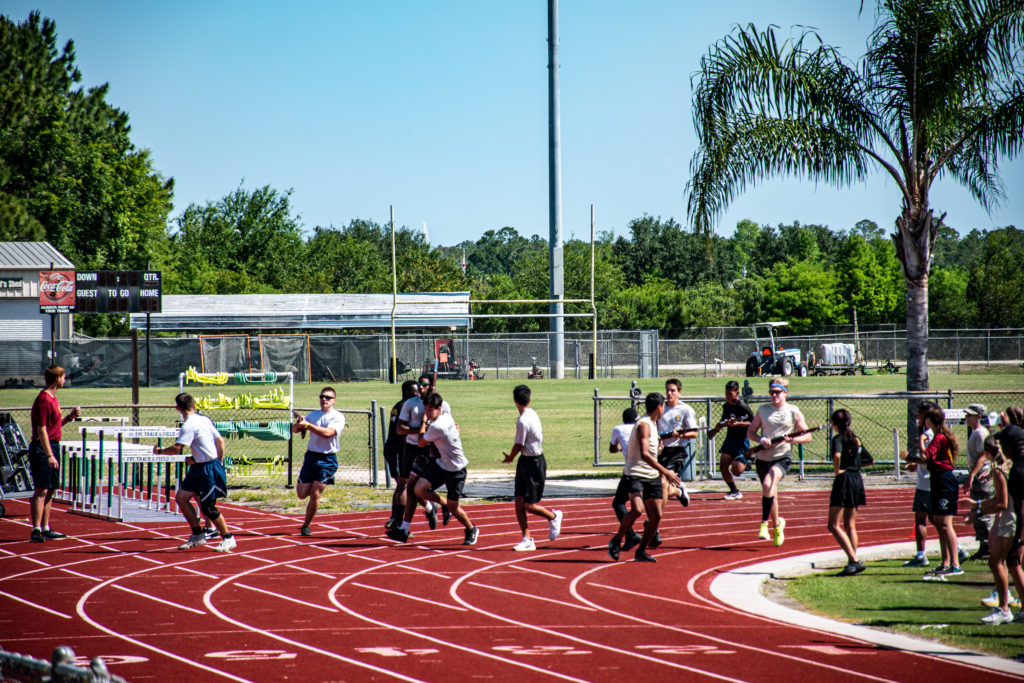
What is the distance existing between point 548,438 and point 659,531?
10.9 meters

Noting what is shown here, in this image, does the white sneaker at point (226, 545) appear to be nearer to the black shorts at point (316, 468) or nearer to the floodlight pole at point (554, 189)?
the black shorts at point (316, 468)

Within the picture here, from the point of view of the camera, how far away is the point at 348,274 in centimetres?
9425

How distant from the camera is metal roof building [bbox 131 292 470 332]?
178 feet

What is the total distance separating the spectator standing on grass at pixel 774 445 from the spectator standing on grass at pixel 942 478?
1990mm

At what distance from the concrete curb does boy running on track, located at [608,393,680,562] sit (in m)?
1.03

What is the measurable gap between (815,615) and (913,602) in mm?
1031

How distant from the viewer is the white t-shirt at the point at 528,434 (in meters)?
11.2

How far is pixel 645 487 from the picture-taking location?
10805mm

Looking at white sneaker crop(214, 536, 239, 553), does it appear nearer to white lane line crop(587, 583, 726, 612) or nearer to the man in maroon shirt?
the man in maroon shirt

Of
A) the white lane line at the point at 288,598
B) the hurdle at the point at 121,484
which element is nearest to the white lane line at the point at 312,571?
the white lane line at the point at 288,598

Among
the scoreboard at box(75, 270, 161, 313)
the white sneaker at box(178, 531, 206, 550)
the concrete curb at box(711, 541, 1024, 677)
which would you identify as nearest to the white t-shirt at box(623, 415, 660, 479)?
the concrete curb at box(711, 541, 1024, 677)

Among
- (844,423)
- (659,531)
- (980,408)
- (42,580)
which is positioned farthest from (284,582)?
(980,408)

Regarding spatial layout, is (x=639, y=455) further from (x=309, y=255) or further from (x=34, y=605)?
(x=309, y=255)

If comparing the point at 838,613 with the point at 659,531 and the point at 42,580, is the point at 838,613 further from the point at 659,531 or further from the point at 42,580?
the point at 42,580
